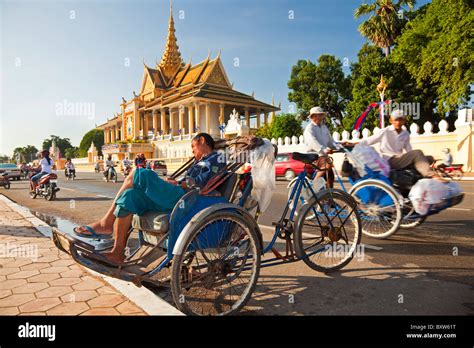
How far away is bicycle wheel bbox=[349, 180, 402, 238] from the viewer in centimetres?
441

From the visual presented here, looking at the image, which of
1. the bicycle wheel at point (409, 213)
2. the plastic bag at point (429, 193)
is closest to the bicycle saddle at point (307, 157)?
the plastic bag at point (429, 193)

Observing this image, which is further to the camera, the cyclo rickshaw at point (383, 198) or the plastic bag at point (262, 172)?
the cyclo rickshaw at point (383, 198)

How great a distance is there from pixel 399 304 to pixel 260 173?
1.55m

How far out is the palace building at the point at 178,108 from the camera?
45.4 m

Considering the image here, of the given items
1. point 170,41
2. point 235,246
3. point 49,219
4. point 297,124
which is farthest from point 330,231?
point 170,41

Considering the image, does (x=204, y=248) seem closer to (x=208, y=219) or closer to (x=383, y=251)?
(x=208, y=219)

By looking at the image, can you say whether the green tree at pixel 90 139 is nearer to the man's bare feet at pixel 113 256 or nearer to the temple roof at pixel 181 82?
the temple roof at pixel 181 82

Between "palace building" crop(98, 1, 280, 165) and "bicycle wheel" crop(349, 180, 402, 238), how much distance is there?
3280 cm

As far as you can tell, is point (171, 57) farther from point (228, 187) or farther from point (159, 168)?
point (228, 187)

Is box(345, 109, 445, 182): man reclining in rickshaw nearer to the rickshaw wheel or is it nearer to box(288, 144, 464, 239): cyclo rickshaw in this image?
box(288, 144, 464, 239): cyclo rickshaw

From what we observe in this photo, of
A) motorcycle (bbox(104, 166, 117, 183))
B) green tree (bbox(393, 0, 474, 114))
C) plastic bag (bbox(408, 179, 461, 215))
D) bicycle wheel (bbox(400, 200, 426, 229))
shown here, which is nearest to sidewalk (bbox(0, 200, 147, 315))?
plastic bag (bbox(408, 179, 461, 215))

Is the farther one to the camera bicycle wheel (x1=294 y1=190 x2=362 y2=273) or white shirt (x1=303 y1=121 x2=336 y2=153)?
white shirt (x1=303 y1=121 x2=336 y2=153)

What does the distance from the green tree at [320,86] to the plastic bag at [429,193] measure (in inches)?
1366

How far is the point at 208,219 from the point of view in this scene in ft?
7.73
